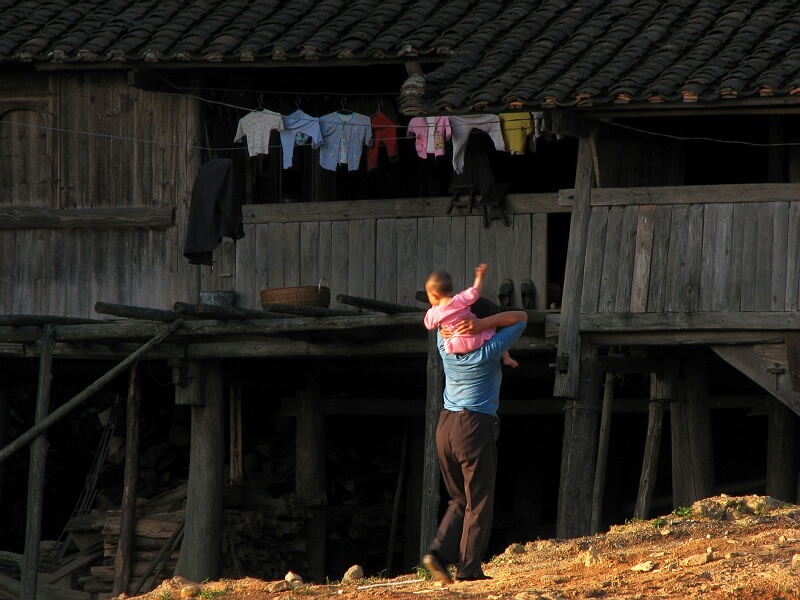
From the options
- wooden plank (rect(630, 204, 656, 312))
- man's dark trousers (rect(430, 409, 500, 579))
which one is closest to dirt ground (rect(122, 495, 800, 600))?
man's dark trousers (rect(430, 409, 500, 579))

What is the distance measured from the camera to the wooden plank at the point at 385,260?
14.9 m

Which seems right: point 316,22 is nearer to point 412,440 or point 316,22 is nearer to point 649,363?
point 649,363

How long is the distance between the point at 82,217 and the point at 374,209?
115 inches

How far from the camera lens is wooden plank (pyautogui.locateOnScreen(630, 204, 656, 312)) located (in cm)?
1367

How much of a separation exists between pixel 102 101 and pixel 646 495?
21.0ft

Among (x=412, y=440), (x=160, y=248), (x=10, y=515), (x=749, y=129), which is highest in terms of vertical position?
(x=749, y=129)

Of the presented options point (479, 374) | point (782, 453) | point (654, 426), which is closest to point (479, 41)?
point (654, 426)

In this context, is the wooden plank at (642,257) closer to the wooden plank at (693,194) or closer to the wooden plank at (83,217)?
the wooden plank at (693,194)

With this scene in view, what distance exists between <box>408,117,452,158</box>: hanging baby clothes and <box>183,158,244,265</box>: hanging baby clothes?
1.70 meters

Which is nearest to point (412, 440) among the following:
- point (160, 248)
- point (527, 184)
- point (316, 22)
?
point (527, 184)

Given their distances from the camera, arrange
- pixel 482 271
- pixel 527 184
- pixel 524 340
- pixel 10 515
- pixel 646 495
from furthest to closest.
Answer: pixel 10 515
pixel 527 184
pixel 646 495
pixel 524 340
pixel 482 271

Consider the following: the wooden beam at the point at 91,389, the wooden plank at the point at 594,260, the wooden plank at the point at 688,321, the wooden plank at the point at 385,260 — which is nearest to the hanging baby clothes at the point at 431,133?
the wooden plank at the point at 385,260

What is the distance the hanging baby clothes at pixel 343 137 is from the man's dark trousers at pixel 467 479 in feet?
20.5

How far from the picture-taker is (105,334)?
15.0 m
